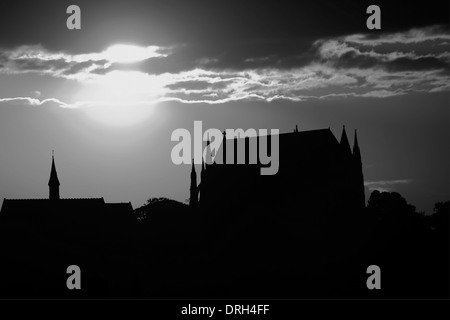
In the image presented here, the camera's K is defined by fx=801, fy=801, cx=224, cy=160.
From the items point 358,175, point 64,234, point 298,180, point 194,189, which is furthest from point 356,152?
point 64,234

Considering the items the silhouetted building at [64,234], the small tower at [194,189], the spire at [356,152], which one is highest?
the spire at [356,152]

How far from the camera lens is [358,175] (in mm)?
100875

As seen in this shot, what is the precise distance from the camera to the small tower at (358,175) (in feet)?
328

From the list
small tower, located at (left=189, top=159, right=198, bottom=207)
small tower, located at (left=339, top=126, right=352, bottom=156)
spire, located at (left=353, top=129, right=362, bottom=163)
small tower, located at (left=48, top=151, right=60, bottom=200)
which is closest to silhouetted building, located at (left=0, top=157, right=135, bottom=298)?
small tower, located at (left=48, top=151, right=60, bottom=200)

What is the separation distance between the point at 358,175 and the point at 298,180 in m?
8.94

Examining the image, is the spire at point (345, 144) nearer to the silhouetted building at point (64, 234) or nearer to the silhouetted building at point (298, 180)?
the silhouetted building at point (298, 180)

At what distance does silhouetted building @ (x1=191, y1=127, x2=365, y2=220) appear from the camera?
100 m

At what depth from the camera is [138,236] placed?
112 m

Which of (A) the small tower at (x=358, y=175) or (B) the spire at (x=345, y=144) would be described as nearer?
(A) the small tower at (x=358, y=175)

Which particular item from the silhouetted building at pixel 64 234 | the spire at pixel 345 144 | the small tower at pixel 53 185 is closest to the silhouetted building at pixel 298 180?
the spire at pixel 345 144

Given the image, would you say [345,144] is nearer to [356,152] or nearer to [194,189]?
[356,152]

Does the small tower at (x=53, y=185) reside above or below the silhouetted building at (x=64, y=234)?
above
